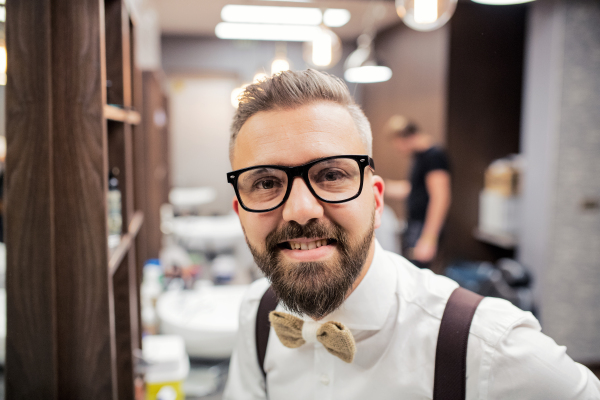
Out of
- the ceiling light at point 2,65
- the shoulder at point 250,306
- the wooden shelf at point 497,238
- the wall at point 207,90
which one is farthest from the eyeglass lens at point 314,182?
the wall at point 207,90

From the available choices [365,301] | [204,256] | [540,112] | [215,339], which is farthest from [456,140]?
[365,301]

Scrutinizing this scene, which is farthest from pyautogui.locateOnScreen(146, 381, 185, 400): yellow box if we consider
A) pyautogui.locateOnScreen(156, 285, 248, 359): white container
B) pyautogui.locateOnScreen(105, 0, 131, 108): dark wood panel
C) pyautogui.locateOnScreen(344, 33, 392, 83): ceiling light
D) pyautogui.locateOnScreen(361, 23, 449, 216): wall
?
pyautogui.locateOnScreen(361, 23, 449, 216): wall

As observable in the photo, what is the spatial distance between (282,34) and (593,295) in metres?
4.41

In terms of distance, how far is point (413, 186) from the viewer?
10.4 feet

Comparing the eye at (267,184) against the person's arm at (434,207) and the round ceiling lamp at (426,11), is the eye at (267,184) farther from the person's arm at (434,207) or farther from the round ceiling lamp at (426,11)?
the person's arm at (434,207)

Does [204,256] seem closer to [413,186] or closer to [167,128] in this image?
[167,128]

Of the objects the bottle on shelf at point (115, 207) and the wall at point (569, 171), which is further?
the wall at point (569, 171)

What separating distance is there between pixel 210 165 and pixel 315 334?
5.26 meters

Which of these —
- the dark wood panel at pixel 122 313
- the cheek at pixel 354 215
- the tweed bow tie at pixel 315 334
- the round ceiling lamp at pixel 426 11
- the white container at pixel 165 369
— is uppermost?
the round ceiling lamp at pixel 426 11

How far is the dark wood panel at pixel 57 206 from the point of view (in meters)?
0.81

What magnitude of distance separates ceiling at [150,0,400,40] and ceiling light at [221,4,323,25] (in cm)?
10

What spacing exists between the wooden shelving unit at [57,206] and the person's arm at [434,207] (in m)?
2.49

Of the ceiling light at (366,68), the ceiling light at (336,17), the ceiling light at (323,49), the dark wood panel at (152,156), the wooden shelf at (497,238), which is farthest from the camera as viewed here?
the ceiling light at (336,17)

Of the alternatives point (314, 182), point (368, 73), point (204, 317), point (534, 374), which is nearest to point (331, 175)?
point (314, 182)
